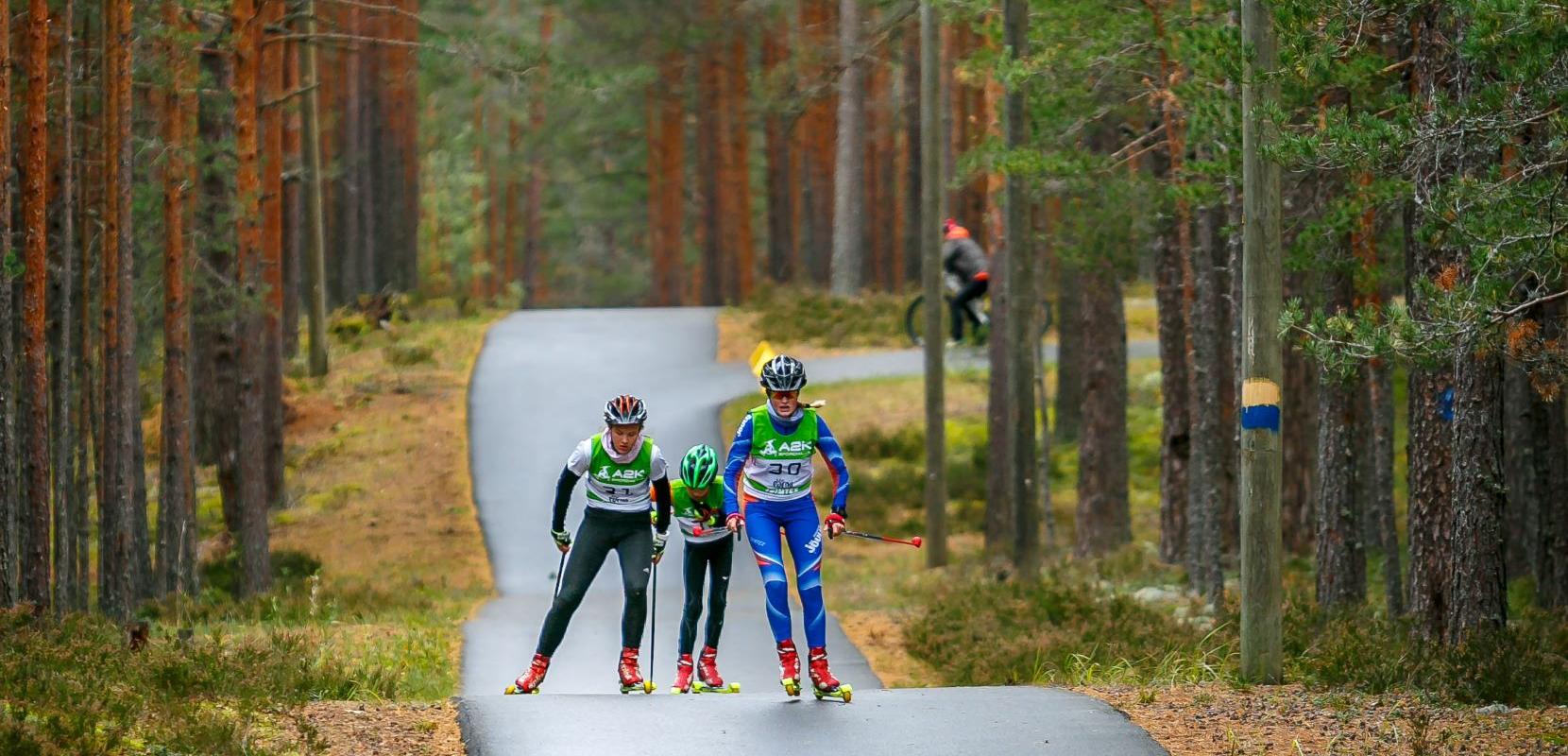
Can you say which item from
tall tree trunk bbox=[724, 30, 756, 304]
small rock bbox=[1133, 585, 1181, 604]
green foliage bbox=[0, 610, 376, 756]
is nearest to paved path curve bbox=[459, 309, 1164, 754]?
green foliage bbox=[0, 610, 376, 756]

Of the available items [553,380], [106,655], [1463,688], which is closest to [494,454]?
[553,380]

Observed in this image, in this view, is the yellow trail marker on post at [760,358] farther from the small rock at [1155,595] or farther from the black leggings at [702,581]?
the small rock at [1155,595]

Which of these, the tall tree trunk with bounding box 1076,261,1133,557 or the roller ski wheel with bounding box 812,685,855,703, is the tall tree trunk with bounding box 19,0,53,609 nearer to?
the roller ski wheel with bounding box 812,685,855,703

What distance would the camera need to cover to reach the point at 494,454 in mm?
28453

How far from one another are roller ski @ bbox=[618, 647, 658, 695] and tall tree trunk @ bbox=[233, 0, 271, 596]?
9.34 m

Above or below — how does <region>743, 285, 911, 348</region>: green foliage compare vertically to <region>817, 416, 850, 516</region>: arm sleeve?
above

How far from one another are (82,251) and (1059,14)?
1027cm

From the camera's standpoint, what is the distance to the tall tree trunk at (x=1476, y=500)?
1227cm

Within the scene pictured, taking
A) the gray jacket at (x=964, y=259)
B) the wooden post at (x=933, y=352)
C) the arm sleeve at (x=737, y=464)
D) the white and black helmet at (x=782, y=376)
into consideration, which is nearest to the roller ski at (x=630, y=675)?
the arm sleeve at (x=737, y=464)

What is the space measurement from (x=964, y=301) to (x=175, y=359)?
46.0ft

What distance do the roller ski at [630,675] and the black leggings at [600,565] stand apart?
2.5 inches

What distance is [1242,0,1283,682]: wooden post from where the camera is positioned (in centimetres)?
1075

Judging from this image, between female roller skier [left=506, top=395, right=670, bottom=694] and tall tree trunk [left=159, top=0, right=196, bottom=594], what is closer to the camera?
female roller skier [left=506, top=395, right=670, bottom=694]

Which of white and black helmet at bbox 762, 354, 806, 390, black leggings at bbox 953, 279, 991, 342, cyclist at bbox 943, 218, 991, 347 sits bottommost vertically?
white and black helmet at bbox 762, 354, 806, 390
